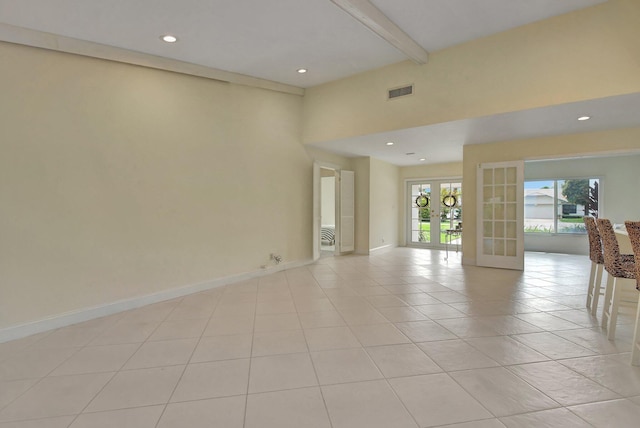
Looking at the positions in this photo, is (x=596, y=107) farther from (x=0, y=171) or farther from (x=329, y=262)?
(x=0, y=171)

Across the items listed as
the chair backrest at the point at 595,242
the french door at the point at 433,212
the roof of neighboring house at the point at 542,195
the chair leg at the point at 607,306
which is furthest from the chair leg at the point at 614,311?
the roof of neighboring house at the point at 542,195

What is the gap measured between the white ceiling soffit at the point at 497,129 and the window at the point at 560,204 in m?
3.19

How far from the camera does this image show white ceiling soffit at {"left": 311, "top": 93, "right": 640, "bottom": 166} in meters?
3.81

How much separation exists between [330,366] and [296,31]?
350 centimetres

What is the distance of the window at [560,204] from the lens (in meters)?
7.75

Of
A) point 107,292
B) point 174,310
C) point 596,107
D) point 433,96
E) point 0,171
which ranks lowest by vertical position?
point 174,310

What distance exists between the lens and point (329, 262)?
6.51 meters

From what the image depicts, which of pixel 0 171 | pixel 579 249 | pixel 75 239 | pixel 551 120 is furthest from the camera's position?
pixel 579 249

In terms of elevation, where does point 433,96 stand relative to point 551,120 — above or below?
above

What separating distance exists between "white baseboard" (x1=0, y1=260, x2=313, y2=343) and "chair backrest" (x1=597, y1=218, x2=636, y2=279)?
4331mm

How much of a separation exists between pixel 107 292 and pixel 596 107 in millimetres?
6007

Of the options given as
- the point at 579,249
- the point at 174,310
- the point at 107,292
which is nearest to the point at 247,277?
the point at 174,310

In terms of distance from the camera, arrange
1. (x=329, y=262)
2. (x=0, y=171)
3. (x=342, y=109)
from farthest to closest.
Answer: (x=329, y=262)
(x=342, y=109)
(x=0, y=171)

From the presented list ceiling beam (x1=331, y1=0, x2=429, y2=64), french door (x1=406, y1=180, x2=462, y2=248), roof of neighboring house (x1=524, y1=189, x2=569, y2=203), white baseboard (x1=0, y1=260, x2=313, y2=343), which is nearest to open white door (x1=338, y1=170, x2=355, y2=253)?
french door (x1=406, y1=180, x2=462, y2=248)
